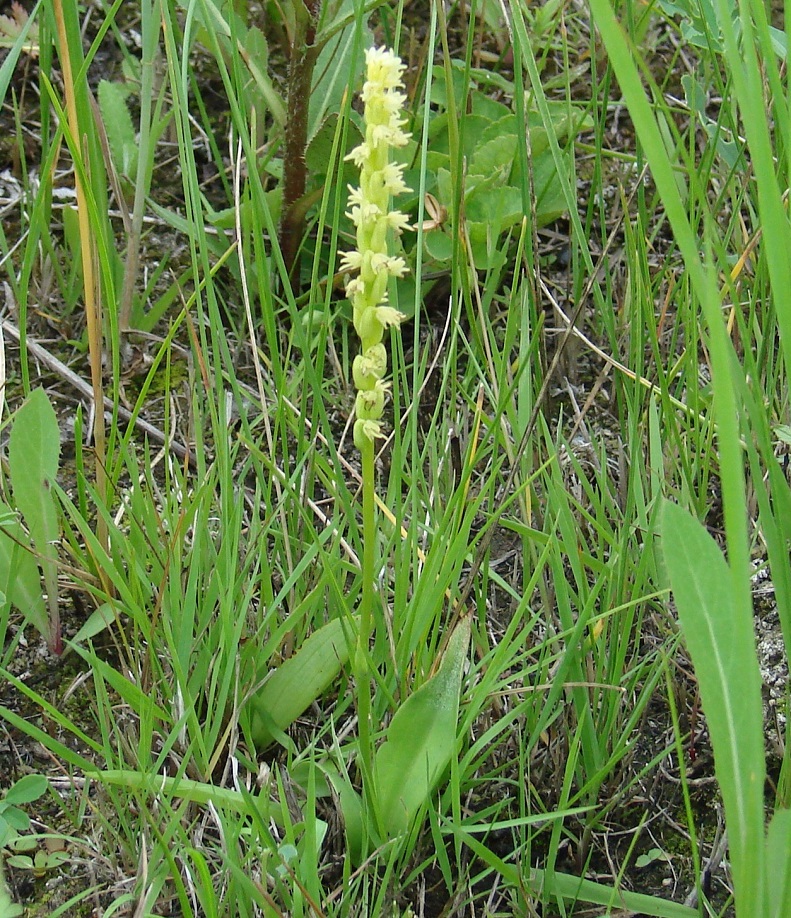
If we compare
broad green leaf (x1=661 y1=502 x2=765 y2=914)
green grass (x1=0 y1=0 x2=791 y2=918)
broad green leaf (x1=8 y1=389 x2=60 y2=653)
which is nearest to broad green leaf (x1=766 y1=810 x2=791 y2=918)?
green grass (x1=0 y1=0 x2=791 y2=918)

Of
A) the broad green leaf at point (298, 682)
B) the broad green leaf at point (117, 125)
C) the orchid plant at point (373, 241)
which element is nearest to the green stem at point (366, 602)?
the orchid plant at point (373, 241)

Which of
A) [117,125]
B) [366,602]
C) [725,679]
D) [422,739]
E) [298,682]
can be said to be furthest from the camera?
[117,125]

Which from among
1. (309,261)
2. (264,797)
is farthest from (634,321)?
(264,797)

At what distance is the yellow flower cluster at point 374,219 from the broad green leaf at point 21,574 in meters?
0.60

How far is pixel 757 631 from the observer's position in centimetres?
128

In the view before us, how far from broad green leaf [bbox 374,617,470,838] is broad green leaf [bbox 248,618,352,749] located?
0.17 metres

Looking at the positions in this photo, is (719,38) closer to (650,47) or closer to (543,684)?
(650,47)

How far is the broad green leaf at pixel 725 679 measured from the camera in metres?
0.68

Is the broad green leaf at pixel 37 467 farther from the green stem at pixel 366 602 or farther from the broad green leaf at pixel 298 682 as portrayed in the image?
the green stem at pixel 366 602

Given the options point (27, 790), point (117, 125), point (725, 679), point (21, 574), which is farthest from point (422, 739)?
point (117, 125)

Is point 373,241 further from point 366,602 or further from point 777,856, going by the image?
point 777,856

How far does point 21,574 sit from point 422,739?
0.60m

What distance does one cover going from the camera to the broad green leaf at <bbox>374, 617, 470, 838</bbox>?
948 millimetres

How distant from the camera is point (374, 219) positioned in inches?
29.0
